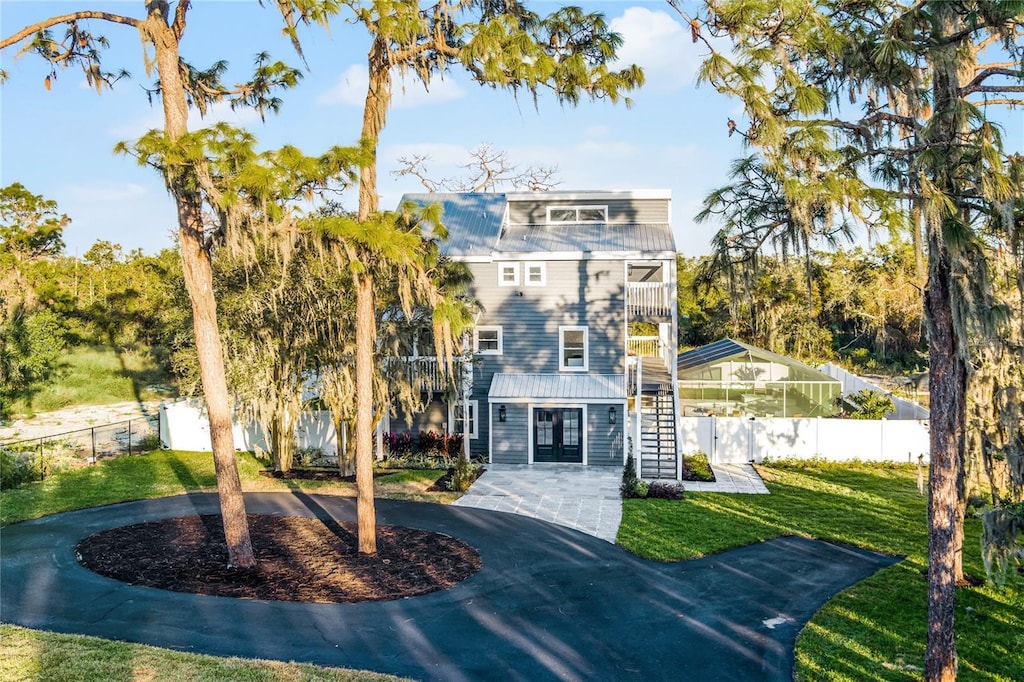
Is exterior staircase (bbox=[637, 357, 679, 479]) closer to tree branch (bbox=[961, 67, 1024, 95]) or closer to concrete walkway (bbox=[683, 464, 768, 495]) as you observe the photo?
concrete walkway (bbox=[683, 464, 768, 495])

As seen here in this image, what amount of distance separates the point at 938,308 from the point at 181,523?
13.3 metres

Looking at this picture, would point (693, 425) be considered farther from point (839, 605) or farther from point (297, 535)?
point (297, 535)

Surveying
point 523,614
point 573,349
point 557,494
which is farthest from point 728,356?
point 523,614

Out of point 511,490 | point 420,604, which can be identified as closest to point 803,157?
point 420,604

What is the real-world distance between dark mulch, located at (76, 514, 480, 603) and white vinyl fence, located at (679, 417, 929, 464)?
9.77m

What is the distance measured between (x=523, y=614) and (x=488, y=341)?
12075 mm

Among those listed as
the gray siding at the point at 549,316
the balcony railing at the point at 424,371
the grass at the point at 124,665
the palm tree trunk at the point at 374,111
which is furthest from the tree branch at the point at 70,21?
the gray siding at the point at 549,316

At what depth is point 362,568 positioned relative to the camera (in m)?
11.5

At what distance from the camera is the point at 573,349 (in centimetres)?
2112

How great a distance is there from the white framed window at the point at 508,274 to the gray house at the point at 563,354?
0.03 m

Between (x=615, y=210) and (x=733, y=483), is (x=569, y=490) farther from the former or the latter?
(x=615, y=210)

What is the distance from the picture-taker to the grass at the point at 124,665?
7.20m

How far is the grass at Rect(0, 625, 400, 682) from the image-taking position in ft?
23.6

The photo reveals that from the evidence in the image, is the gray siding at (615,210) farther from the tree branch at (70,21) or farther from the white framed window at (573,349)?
the tree branch at (70,21)
